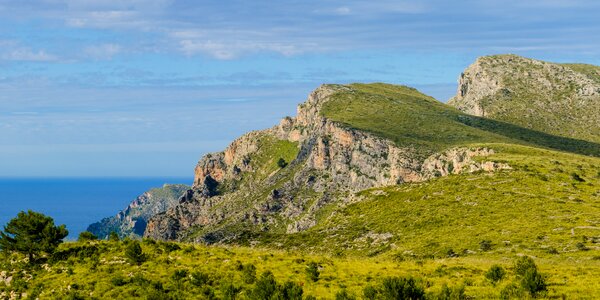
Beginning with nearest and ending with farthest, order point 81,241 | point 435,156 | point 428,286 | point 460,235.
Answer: point 428,286 → point 81,241 → point 460,235 → point 435,156

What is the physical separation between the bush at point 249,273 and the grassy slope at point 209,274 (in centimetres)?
48

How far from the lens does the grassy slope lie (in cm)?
3788

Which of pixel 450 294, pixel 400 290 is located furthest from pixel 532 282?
pixel 400 290

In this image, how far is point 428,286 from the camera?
1463 inches

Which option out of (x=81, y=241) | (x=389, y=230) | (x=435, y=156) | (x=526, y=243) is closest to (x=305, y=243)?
(x=389, y=230)

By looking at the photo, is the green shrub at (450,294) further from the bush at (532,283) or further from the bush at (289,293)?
the bush at (289,293)

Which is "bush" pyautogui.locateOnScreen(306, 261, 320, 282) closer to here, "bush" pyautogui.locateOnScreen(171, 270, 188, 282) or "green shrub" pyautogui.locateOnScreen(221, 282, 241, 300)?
"green shrub" pyautogui.locateOnScreen(221, 282, 241, 300)

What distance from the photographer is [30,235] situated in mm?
48188

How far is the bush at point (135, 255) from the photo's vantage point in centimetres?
4644

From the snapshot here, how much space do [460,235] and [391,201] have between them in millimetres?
31808

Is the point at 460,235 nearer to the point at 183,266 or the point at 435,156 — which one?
the point at 183,266

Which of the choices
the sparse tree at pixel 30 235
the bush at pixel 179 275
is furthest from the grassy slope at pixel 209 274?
the sparse tree at pixel 30 235

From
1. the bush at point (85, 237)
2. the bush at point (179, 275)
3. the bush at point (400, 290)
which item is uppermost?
the bush at point (85, 237)

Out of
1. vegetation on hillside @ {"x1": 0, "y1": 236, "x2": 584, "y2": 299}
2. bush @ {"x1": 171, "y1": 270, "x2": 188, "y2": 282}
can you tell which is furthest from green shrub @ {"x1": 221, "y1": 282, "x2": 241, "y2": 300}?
bush @ {"x1": 171, "y1": 270, "x2": 188, "y2": 282}
